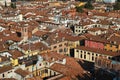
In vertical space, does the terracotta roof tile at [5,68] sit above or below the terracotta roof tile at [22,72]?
above

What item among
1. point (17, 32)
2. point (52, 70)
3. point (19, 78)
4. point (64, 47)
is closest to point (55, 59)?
point (52, 70)

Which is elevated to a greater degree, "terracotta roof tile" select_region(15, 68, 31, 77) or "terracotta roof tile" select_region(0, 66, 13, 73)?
"terracotta roof tile" select_region(0, 66, 13, 73)

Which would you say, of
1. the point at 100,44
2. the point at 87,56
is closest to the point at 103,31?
the point at 100,44

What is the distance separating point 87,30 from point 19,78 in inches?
834

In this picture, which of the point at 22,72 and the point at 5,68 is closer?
the point at 22,72

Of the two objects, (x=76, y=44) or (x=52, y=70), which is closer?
(x=52, y=70)

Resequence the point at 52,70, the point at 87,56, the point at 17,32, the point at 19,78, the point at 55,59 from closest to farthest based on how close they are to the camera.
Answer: the point at 19,78 < the point at 52,70 < the point at 55,59 < the point at 87,56 < the point at 17,32

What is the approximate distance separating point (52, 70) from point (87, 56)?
808 centimetres

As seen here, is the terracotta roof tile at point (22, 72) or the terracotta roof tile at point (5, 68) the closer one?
the terracotta roof tile at point (22, 72)

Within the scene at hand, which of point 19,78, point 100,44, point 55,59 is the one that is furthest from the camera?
point 100,44

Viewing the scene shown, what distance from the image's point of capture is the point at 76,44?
3747 cm

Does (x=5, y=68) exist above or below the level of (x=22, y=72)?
above

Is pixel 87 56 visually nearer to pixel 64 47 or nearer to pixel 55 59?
pixel 64 47

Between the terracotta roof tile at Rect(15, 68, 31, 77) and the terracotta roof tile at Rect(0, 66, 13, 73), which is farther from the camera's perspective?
the terracotta roof tile at Rect(0, 66, 13, 73)
